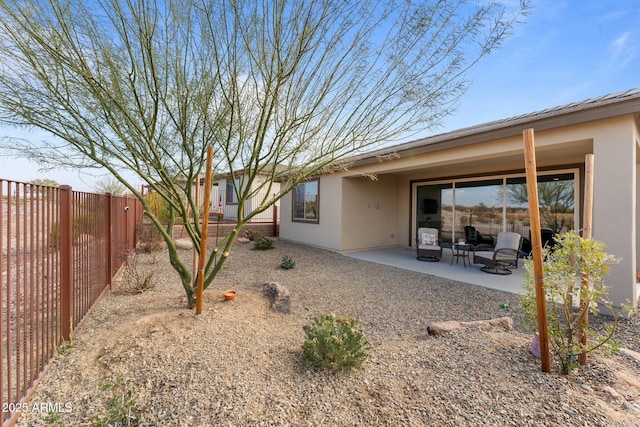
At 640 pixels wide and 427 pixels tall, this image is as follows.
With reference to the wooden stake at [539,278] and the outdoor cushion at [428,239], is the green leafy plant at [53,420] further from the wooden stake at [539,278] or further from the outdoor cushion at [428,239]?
the outdoor cushion at [428,239]

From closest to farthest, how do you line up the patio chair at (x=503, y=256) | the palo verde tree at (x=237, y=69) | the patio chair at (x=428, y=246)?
the palo verde tree at (x=237, y=69) < the patio chair at (x=503, y=256) < the patio chair at (x=428, y=246)

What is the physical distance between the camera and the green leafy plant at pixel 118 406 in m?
1.82

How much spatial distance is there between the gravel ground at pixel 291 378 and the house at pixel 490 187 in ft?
6.33

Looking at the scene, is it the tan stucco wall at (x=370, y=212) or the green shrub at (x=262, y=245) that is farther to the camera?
the green shrub at (x=262, y=245)

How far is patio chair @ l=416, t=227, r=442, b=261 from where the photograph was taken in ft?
25.7

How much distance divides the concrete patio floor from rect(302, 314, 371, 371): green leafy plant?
13.2 feet

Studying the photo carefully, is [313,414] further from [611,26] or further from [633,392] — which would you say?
[611,26]

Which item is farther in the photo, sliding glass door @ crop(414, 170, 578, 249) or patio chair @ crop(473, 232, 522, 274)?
sliding glass door @ crop(414, 170, 578, 249)

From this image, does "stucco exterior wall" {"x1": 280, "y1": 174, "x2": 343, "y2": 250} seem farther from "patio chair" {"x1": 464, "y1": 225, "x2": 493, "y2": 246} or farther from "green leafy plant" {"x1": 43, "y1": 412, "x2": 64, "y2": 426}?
"green leafy plant" {"x1": 43, "y1": 412, "x2": 64, "y2": 426}

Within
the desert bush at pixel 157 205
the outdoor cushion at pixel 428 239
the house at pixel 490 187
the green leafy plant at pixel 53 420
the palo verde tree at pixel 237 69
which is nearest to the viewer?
the green leafy plant at pixel 53 420

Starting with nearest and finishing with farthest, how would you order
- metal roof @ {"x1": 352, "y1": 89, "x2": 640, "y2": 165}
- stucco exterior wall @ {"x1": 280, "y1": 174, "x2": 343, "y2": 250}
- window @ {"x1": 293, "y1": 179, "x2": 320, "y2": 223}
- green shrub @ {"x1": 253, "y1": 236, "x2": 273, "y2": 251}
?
→ metal roof @ {"x1": 352, "y1": 89, "x2": 640, "y2": 165} < stucco exterior wall @ {"x1": 280, "y1": 174, "x2": 343, "y2": 250} < green shrub @ {"x1": 253, "y1": 236, "x2": 273, "y2": 251} < window @ {"x1": 293, "y1": 179, "x2": 320, "y2": 223}

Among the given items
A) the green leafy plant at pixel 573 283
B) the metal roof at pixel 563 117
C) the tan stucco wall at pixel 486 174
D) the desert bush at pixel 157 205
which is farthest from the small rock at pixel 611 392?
the desert bush at pixel 157 205

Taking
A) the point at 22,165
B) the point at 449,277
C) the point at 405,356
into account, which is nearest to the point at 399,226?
the point at 449,277

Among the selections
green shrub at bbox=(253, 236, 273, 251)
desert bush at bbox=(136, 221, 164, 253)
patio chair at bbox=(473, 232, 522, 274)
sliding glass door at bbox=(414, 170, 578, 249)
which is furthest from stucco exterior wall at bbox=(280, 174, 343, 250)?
desert bush at bbox=(136, 221, 164, 253)
